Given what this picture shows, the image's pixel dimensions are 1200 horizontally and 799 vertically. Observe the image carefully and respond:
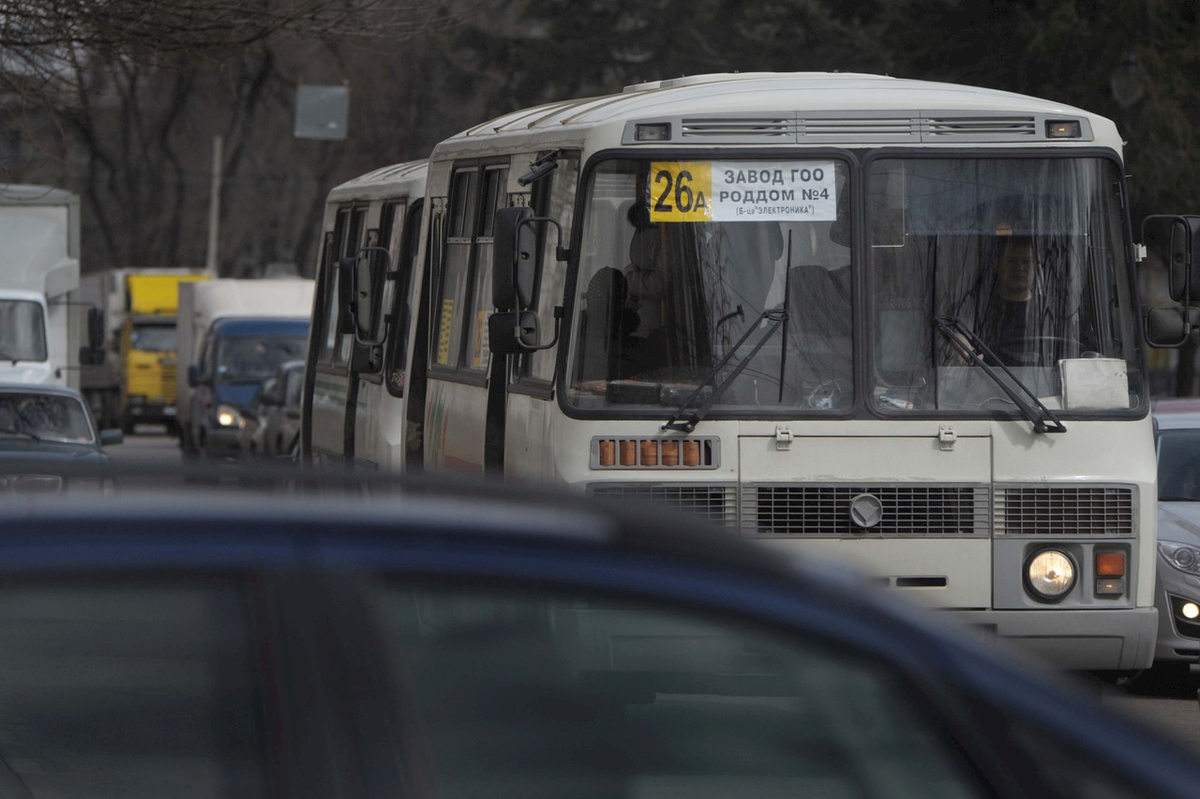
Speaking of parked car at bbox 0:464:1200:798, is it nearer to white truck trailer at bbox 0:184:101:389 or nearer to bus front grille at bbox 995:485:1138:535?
bus front grille at bbox 995:485:1138:535

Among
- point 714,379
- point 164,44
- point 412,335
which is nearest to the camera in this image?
point 714,379

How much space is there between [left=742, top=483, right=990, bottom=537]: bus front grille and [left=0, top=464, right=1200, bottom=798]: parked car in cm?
579

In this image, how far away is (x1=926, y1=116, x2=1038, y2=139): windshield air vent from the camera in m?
8.59

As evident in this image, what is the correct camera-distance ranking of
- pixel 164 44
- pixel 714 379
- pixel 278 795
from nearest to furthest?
pixel 278 795, pixel 714 379, pixel 164 44

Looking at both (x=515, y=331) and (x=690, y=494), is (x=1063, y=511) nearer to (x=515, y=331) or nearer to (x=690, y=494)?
(x=690, y=494)

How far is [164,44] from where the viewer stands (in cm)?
1468

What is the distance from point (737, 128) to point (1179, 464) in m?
4.50

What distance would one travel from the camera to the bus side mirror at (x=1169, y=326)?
28.0 feet

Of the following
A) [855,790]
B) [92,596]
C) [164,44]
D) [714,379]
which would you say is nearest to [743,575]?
[855,790]

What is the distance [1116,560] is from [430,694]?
251 inches

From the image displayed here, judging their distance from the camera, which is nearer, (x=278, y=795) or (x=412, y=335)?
(x=278, y=795)

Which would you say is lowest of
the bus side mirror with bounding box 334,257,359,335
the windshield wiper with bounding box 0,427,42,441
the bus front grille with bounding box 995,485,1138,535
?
the windshield wiper with bounding box 0,427,42,441

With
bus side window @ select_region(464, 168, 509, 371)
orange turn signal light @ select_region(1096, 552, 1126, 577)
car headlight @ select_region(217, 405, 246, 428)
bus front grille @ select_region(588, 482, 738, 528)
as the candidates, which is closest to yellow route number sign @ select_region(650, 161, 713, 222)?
bus front grille @ select_region(588, 482, 738, 528)

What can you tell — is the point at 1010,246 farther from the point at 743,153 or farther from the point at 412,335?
the point at 412,335
